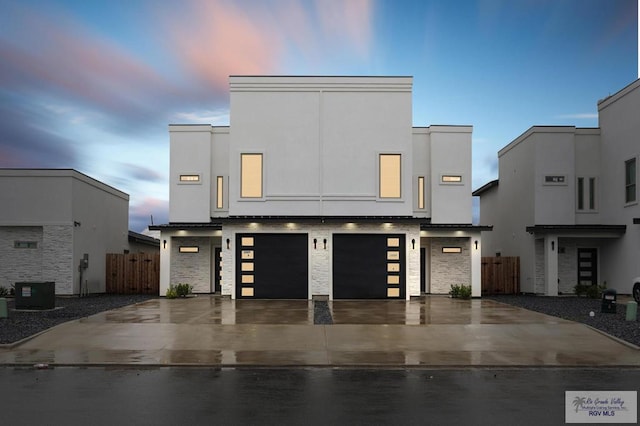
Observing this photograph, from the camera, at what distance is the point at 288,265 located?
88.6 feet

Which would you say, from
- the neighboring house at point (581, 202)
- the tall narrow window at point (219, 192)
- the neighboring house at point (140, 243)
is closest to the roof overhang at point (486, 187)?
the neighboring house at point (581, 202)

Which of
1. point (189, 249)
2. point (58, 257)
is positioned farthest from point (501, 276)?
point (58, 257)

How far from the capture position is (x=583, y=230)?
95.3 ft

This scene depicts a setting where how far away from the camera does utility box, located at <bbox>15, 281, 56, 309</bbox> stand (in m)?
20.8

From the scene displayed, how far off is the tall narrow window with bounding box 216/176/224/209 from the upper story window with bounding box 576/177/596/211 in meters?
18.8

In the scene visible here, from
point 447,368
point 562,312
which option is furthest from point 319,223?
point 447,368

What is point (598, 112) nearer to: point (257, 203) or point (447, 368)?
point (257, 203)

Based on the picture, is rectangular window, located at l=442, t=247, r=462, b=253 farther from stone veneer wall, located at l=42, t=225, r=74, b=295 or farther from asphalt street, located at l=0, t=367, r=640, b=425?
stone veneer wall, located at l=42, t=225, r=74, b=295

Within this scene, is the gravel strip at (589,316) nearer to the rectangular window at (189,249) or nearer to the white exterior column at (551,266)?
the white exterior column at (551,266)

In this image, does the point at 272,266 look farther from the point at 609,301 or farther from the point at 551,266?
the point at 551,266

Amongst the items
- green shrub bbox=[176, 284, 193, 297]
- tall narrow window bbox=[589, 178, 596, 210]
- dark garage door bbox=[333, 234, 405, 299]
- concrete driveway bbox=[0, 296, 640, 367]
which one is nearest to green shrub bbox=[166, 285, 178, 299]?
green shrub bbox=[176, 284, 193, 297]

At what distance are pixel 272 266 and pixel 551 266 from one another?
A: 13957mm

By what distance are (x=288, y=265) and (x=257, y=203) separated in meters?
3.18

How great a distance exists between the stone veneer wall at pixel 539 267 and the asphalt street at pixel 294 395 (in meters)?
19.2
